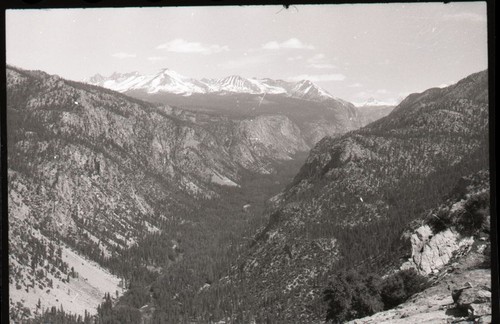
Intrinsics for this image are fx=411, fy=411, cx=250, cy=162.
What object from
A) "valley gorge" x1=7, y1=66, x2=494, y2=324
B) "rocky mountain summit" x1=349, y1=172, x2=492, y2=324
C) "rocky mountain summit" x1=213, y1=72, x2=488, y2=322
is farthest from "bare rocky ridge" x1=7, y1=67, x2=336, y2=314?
"rocky mountain summit" x1=349, y1=172, x2=492, y2=324

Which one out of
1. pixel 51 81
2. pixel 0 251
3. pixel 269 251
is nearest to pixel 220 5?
pixel 0 251

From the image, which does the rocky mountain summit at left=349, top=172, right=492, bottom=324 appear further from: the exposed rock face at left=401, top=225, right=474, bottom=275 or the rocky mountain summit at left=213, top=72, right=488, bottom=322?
A: the rocky mountain summit at left=213, top=72, right=488, bottom=322

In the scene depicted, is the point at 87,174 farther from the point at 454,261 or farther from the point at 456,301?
the point at 456,301

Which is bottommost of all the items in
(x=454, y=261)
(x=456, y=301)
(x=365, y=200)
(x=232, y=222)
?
(x=232, y=222)

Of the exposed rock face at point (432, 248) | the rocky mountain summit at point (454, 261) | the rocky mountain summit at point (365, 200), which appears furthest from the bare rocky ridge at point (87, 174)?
the rocky mountain summit at point (454, 261)

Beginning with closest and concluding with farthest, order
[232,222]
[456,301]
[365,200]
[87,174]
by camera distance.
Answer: [456,301]
[365,200]
[232,222]
[87,174]

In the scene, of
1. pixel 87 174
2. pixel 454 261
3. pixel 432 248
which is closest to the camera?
pixel 454 261

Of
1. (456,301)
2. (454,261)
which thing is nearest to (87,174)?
(454,261)
